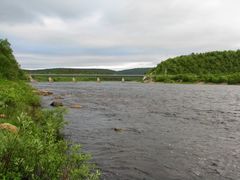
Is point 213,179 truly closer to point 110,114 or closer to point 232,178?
point 232,178

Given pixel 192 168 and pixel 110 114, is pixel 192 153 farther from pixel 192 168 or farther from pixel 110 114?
pixel 110 114

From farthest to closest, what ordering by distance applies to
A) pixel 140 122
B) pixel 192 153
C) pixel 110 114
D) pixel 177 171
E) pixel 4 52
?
pixel 4 52 → pixel 110 114 → pixel 140 122 → pixel 192 153 → pixel 177 171

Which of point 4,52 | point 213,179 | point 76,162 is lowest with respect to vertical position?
point 213,179

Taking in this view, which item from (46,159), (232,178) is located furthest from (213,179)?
(46,159)

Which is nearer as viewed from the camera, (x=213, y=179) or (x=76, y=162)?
(x=76, y=162)

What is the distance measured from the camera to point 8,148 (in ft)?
32.2

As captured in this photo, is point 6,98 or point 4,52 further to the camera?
point 4,52

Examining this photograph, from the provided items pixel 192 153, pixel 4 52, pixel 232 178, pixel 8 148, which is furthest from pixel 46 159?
pixel 4 52

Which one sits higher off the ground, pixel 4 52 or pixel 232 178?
pixel 4 52

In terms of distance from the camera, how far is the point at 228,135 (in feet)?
84.6

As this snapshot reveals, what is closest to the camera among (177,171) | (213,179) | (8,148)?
(8,148)

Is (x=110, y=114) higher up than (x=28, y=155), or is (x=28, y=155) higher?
(x=28, y=155)

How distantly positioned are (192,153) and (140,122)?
11966 mm

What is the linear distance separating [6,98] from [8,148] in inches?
619
